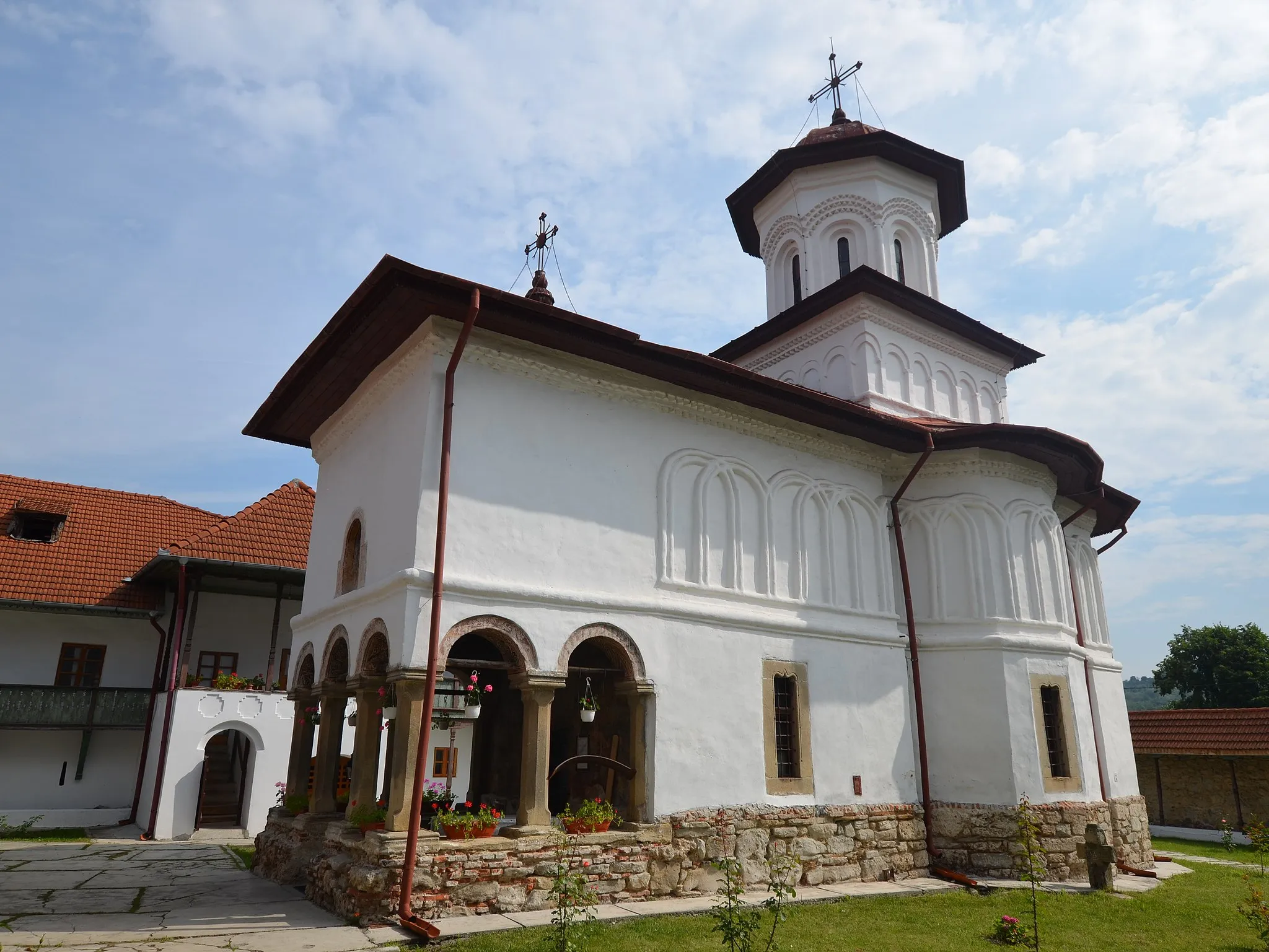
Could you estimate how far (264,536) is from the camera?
16.0 m

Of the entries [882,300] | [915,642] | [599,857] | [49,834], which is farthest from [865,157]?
[49,834]

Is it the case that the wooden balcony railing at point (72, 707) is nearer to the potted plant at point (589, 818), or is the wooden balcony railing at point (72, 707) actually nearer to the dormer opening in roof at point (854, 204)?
the potted plant at point (589, 818)

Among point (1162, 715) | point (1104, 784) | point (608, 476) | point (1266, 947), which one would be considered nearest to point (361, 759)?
point (608, 476)

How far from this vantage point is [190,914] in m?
7.28

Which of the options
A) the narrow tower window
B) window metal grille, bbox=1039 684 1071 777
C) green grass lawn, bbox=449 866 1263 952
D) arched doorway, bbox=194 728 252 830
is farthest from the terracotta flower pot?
the narrow tower window

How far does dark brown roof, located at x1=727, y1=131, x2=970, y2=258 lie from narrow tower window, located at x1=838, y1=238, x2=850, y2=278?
56.4 inches

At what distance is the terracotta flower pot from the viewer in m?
7.24

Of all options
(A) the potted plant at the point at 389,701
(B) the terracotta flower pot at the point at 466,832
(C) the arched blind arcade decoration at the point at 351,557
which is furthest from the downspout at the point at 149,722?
(B) the terracotta flower pot at the point at 466,832

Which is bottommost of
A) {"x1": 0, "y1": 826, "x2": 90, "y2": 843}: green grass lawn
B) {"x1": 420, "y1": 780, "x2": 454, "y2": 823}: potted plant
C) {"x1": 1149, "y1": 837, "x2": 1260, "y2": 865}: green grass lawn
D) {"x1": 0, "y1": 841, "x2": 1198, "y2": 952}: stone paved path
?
{"x1": 1149, "y1": 837, "x2": 1260, "y2": 865}: green grass lawn

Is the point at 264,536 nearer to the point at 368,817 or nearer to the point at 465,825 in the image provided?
the point at 368,817

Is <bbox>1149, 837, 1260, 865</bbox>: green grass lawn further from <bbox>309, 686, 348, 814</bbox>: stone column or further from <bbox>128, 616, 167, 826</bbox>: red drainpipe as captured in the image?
<bbox>128, 616, 167, 826</bbox>: red drainpipe

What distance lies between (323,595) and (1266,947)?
31.9 feet

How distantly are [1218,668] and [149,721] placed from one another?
37901 millimetres

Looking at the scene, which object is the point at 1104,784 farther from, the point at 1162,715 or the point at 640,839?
the point at 1162,715
